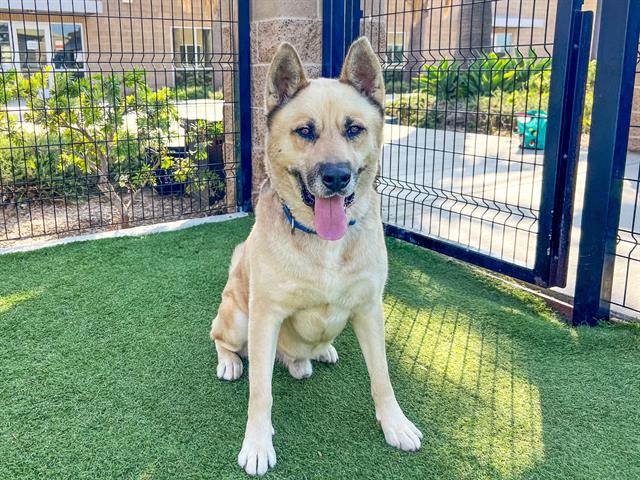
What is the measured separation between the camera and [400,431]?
7.53 feet

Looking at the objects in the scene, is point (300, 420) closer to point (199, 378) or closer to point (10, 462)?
point (199, 378)

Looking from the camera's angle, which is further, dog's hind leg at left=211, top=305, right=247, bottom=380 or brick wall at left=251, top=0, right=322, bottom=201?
brick wall at left=251, top=0, right=322, bottom=201

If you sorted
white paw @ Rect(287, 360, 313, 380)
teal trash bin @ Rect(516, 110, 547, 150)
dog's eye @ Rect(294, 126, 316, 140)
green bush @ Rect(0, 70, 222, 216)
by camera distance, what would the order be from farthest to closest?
green bush @ Rect(0, 70, 222, 216) → teal trash bin @ Rect(516, 110, 547, 150) → white paw @ Rect(287, 360, 313, 380) → dog's eye @ Rect(294, 126, 316, 140)

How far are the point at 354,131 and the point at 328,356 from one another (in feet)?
3.97

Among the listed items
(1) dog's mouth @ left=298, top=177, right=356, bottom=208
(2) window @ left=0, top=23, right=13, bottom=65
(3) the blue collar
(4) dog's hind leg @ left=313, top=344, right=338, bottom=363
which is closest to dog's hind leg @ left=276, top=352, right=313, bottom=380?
(4) dog's hind leg @ left=313, top=344, right=338, bottom=363

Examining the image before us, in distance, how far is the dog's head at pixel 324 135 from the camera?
217cm

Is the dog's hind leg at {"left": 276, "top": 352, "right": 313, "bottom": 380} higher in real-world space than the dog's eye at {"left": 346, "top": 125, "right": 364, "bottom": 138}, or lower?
lower

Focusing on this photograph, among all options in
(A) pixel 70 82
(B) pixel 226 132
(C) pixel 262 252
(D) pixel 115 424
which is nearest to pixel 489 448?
(C) pixel 262 252

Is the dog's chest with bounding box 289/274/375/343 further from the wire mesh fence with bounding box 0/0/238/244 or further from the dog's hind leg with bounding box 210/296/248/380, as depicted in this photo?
the wire mesh fence with bounding box 0/0/238/244

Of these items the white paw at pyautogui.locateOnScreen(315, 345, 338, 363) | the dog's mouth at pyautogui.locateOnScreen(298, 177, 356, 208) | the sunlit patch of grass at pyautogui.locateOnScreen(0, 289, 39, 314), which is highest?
the dog's mouth at pyautogui.locateOnScreen(298, 177, 356, 208)

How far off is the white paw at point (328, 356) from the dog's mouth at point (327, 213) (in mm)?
866

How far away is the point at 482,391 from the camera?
2693mm

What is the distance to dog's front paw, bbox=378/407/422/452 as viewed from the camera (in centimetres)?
226

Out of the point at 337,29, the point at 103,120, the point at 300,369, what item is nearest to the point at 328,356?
the point at 300,369
